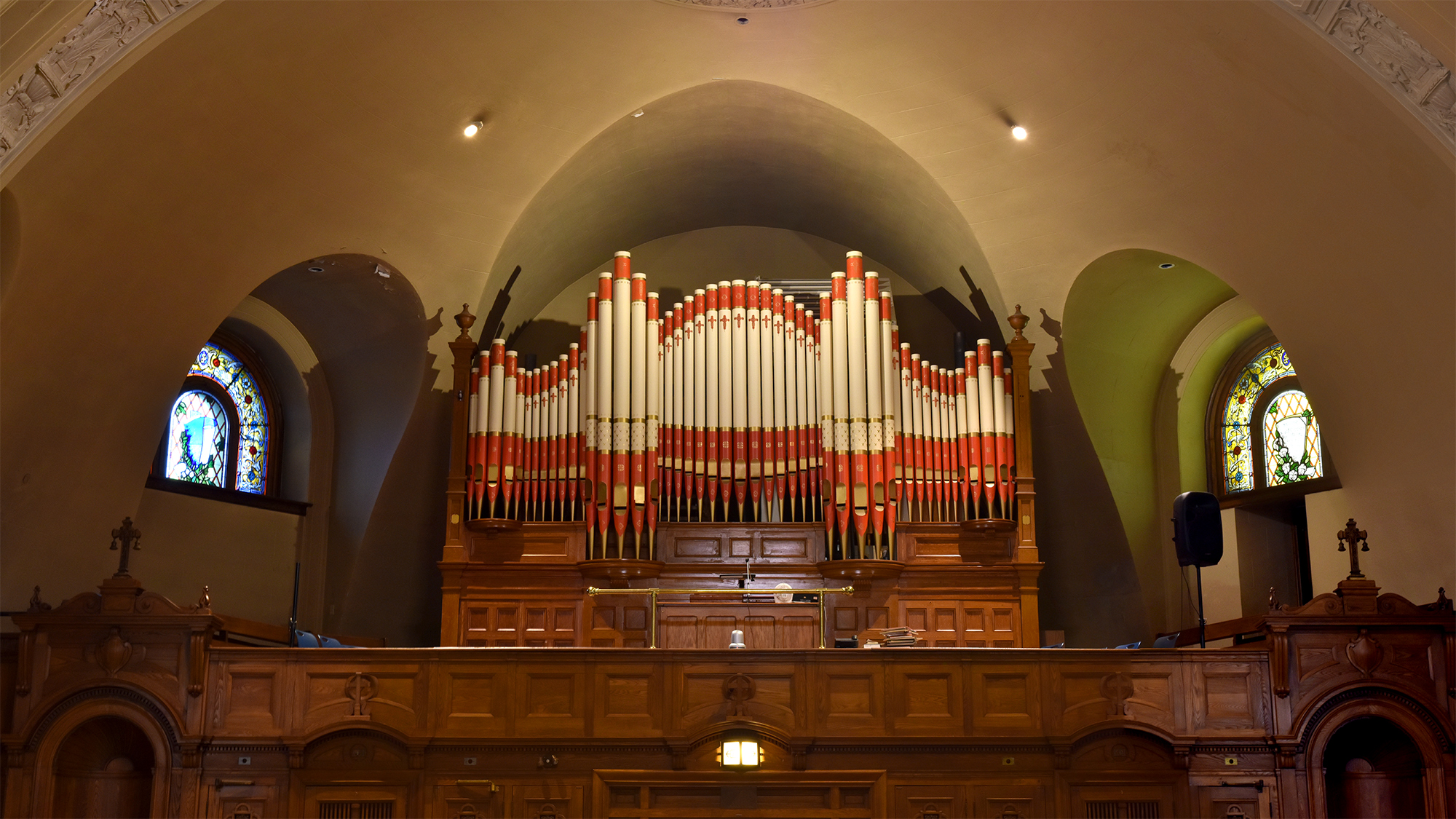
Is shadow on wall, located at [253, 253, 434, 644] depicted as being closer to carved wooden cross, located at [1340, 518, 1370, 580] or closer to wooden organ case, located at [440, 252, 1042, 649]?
wooden organ case, located at [440, 252, 1042, 649]

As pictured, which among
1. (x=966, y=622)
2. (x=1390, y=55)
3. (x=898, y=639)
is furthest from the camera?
(x=966, y=622)

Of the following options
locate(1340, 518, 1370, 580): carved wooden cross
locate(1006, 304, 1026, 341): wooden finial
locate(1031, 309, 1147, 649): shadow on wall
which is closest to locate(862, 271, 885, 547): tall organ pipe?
locate(1006, 304, 1026, 341): wooden finial

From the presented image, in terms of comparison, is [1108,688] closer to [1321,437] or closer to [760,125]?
[1321,437]

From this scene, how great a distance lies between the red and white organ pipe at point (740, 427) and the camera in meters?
10.6

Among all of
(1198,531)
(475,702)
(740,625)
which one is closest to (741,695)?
(475,702)

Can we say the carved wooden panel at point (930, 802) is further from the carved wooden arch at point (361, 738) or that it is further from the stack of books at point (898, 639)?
the carved wooden arch at point (361, 738)

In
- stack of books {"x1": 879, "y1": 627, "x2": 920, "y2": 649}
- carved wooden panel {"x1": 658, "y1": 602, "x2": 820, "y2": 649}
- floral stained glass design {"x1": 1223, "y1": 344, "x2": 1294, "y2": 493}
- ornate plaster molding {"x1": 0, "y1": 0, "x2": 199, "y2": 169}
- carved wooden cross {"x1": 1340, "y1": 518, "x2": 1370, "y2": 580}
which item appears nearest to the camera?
ornate plaster molding {"x1": 0, "y1": 0, "x2": 199, "y2": 169}

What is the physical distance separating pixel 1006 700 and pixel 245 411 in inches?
260

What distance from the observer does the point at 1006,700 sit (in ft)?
28.1

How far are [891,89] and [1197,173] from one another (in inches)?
87.1

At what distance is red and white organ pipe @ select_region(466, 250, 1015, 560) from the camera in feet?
34.9

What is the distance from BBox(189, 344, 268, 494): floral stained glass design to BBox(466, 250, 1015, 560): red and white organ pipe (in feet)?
6.51

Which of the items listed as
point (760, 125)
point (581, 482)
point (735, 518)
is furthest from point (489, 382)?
point (760, 125)

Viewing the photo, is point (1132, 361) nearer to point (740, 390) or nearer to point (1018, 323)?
point (1018, 323)
